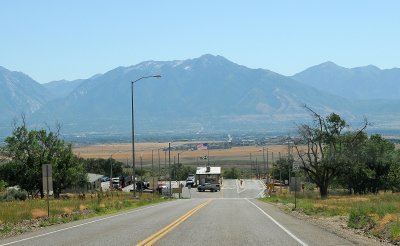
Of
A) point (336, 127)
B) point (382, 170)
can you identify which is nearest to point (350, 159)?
point (336, 127)

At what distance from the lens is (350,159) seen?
238 ft

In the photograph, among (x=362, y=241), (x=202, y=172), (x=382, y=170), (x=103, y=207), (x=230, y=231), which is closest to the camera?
(x=362, y=241)

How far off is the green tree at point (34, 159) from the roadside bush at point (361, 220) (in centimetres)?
5259

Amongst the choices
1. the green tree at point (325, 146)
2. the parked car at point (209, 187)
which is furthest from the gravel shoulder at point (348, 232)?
the parked car at point (209, 187)

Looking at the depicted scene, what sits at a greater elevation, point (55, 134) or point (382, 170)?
point (55, 134)

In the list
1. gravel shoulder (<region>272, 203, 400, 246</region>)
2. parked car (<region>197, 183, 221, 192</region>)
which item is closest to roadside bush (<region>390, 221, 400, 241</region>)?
gravel shoulder (<region>272, 203, 400, 246</region>)

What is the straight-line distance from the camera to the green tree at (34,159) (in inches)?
3022

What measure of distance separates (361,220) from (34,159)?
5652 centimetres

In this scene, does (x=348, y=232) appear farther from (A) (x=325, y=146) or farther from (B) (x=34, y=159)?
(B) (x=34, y=159)

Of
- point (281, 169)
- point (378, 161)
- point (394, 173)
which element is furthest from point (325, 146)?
point (281, 169)

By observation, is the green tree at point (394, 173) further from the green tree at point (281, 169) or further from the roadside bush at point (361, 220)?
the roadside bush at point (361, 220)

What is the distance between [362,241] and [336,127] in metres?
55.7

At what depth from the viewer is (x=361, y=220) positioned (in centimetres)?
2658

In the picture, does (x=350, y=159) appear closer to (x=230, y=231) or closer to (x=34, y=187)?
(x=34, y=187)
